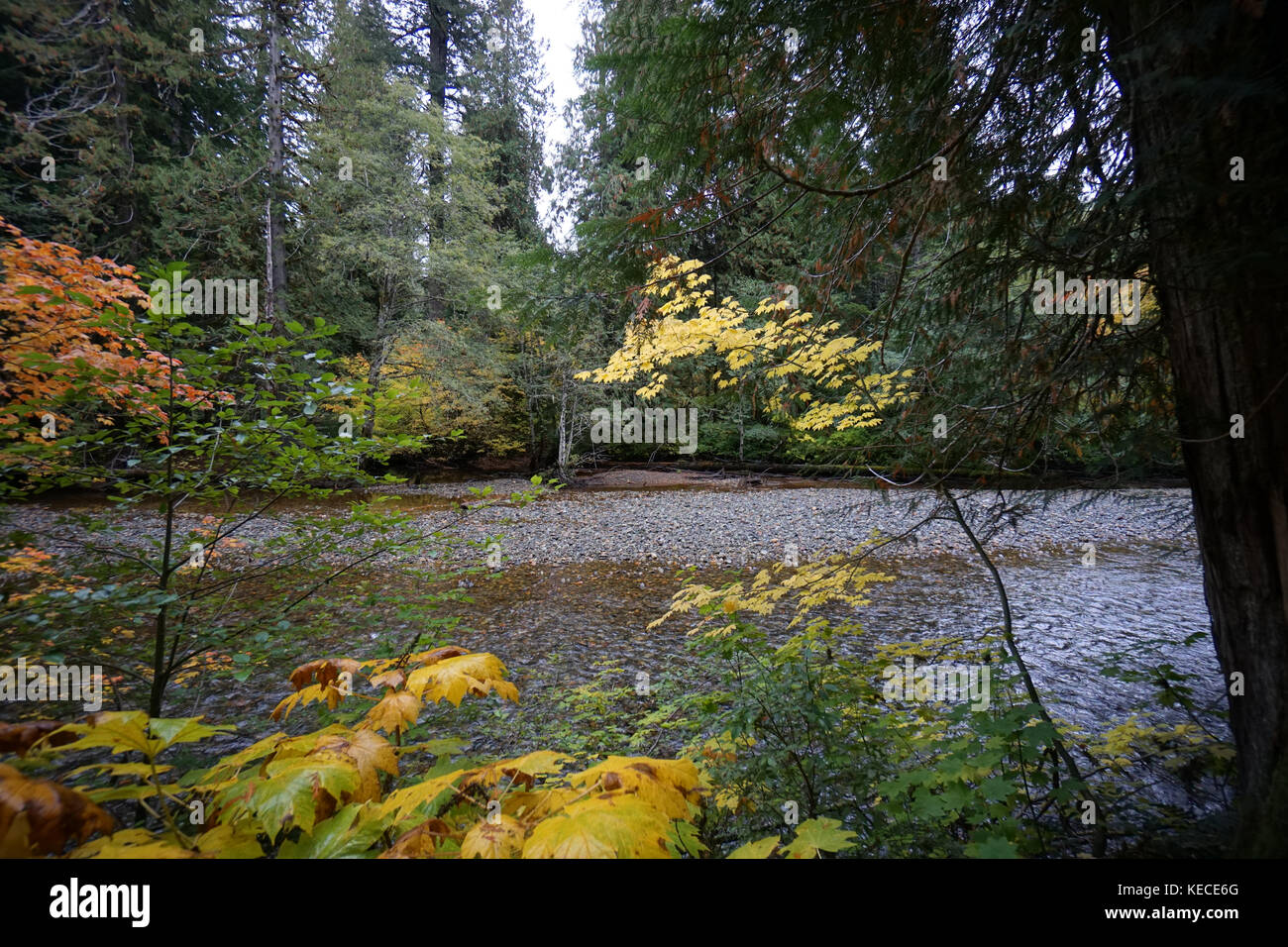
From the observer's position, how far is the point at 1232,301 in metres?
1.72

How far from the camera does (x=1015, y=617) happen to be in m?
5.59

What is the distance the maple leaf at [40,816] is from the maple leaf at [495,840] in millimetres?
579

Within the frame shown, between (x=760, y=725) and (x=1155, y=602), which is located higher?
(x=760, y=725)

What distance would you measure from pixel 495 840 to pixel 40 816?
74cm

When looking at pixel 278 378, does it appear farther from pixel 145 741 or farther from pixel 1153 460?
pixel 1153 460

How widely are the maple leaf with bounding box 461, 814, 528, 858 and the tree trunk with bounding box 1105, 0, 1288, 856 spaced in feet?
6.77

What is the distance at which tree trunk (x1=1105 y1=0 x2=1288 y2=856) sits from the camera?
1.51m

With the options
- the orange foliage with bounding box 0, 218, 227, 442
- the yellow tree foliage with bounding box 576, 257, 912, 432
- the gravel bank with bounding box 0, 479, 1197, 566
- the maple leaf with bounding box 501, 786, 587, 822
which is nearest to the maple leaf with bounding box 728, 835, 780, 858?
the maple leaf with bounding box 501, 786, 587, 822

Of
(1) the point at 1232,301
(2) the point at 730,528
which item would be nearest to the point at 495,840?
(1) the point at 1232,301

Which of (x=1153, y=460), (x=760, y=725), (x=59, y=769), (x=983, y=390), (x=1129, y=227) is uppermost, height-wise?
(x=1129, y=227)

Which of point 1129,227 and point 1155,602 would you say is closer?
point 1129,227

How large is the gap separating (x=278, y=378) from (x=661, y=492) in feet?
45.8

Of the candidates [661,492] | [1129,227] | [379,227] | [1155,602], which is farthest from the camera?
[661,492]
